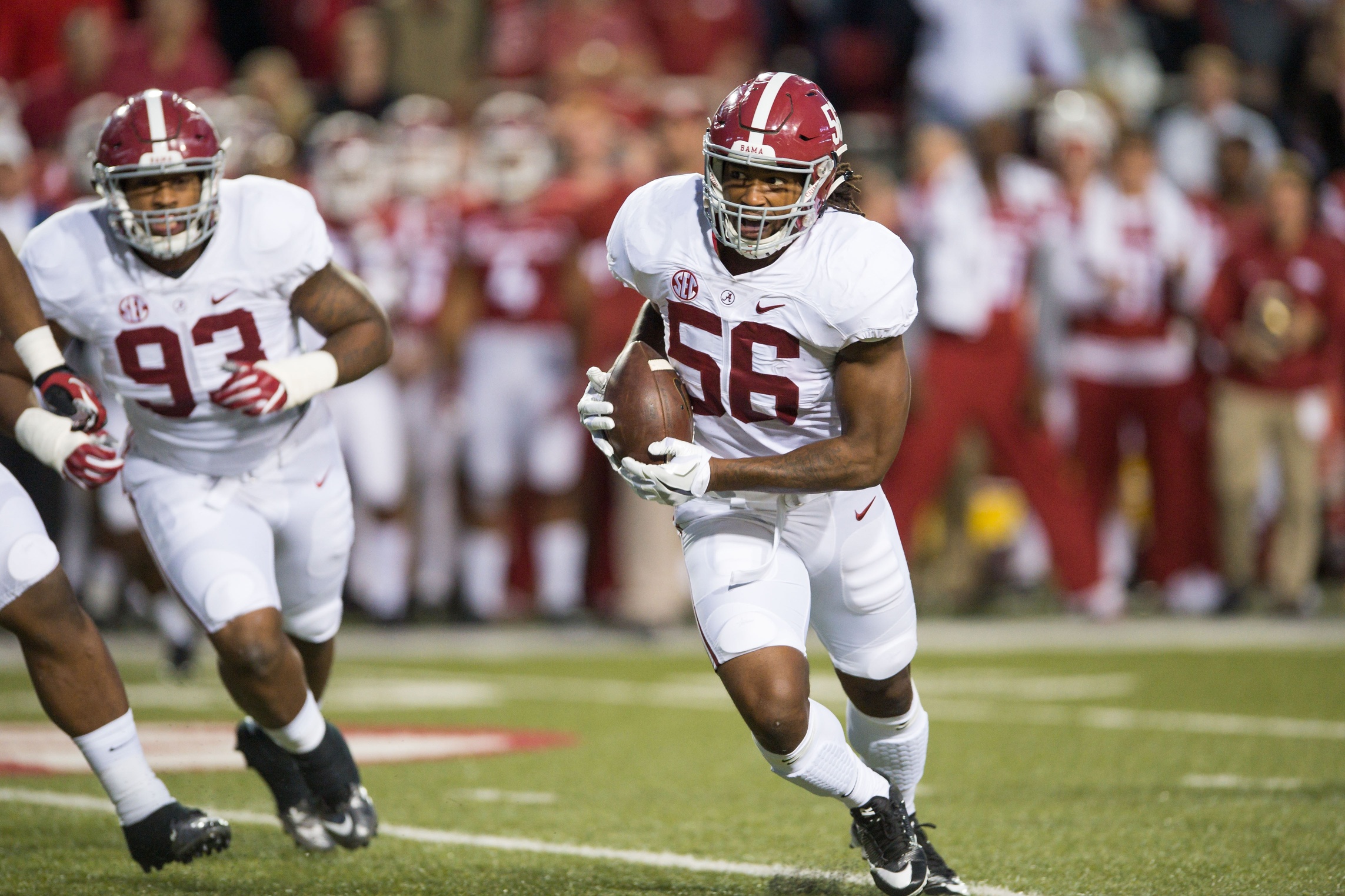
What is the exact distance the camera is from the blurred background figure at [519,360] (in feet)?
26.1

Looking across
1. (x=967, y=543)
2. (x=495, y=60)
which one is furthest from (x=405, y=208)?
A: (x=967, y=543)

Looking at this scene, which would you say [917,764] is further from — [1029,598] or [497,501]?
[1029,598]

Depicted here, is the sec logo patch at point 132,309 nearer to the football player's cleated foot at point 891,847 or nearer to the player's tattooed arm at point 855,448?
the player's tattooed arm at point 855,448

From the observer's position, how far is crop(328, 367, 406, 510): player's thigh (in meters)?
7.92

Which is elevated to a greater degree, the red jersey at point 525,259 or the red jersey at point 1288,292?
the red jersey at point 525,259

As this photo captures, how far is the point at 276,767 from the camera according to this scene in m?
3.96

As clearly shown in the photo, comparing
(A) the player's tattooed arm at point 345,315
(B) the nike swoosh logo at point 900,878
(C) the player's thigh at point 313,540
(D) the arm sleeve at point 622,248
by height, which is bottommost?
(B) the nike swoosh logo at point 900,878

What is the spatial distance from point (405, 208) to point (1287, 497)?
4.18 m

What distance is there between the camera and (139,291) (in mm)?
3879

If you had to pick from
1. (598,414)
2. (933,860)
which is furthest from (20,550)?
(933,860)

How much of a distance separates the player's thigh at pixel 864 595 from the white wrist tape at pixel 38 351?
1587 millimetres

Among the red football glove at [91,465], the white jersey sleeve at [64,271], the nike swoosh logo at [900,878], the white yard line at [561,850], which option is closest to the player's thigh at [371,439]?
the white yard line at [561,850]

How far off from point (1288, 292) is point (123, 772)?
6.11 m

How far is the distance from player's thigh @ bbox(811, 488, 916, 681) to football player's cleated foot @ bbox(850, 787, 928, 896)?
0.91 ft
